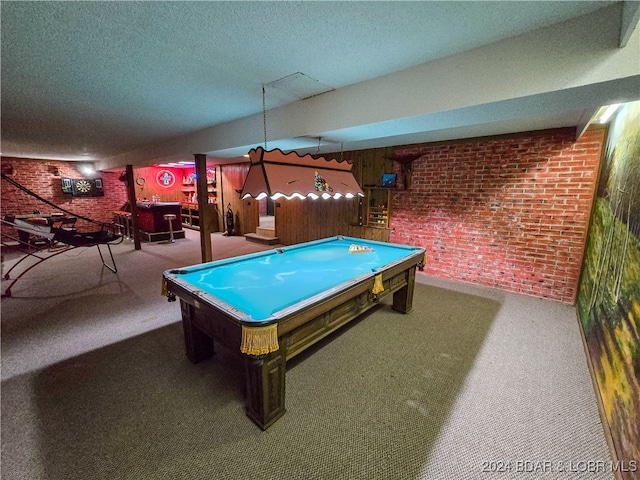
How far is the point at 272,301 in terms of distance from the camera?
5.84ft

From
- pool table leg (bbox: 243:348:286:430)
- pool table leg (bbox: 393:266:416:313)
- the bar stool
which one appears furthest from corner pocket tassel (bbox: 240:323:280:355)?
the bar stool

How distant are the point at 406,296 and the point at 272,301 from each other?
192 cm

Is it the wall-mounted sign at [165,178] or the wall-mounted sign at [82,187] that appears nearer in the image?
the wall-mounted sign at [82,187]

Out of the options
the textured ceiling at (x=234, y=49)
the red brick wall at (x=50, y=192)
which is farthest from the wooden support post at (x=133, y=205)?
the textured ceiling at (x=234, y=49)

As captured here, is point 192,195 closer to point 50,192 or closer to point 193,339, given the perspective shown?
point 50,192

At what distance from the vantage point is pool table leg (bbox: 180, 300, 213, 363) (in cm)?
215

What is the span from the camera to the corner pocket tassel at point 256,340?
55.9 inches

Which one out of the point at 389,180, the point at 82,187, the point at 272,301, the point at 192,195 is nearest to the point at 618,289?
the point at 272,301

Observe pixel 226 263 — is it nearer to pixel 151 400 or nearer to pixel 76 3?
pixel 151 400

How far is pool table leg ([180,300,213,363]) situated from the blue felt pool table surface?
0.27m

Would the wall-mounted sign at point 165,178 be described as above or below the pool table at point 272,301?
above

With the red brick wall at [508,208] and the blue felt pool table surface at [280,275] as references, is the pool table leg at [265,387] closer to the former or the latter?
the blue felt pool table surface at [280,275]

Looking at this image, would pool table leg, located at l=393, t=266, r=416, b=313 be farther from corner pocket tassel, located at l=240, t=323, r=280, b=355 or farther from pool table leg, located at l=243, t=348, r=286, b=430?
corner pocket tassel, located at l=240, t=323, r=280, b=355

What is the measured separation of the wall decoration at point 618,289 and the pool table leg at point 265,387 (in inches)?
72.3
